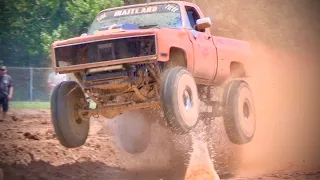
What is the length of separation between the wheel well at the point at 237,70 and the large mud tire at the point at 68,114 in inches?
116

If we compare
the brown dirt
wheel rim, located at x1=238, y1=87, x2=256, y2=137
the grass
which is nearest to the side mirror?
wheel rim, located at x1=238, y1=87, x2=256, y2=137

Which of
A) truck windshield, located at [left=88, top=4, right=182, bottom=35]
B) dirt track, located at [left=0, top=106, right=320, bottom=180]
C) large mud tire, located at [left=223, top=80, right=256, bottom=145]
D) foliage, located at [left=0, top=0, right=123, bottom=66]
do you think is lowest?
dirt track, located at [left=0, top=106, right=320, bottom=180]

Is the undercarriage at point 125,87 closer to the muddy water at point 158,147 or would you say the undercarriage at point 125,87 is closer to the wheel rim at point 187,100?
the wheel rim at point 187,100

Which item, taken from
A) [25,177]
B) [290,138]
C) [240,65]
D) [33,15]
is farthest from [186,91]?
[33,15]

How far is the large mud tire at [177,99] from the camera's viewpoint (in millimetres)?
7250

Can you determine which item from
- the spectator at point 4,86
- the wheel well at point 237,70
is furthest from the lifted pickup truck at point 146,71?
the spectator at point 4,86

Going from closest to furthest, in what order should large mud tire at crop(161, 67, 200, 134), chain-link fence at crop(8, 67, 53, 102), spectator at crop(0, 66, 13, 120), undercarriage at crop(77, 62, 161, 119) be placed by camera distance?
1. large mud tire at crop(161, 67, 200, 134)
2. undercarriage at crop(77, 62, 161, 119)
3. spectator at crop(0, 66, 13, 120)
4. chain-link fence at crop(8, 67, 53, 102)

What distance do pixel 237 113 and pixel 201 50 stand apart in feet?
4.08

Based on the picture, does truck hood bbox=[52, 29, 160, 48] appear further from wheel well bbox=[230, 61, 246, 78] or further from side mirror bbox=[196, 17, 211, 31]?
wheel well bbox=[230, 61, 246, 78]

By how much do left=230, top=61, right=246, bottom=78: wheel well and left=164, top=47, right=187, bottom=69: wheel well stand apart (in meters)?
1.92

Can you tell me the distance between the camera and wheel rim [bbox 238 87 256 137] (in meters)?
Result: 9.01

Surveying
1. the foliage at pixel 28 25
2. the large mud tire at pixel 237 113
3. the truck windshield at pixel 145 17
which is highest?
the foliage at pixel 28 25

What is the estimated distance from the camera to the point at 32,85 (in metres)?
22.6

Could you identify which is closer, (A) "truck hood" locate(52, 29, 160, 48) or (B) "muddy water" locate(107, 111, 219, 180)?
(A) "truck hood" locate(52, 29, 160, 48)
